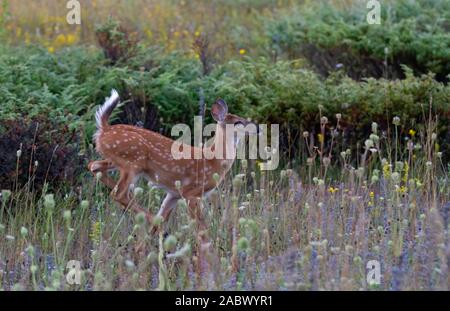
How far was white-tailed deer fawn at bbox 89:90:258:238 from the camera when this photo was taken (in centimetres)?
715

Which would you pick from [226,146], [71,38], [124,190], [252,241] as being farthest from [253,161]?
[71,38]

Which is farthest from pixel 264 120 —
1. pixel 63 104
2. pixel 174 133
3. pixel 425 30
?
pixel 425 30

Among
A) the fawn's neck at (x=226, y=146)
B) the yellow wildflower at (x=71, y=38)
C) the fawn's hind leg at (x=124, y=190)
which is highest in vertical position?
the yellow wildflower at (x=71, y=38)

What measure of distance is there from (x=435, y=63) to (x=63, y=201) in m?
4.83

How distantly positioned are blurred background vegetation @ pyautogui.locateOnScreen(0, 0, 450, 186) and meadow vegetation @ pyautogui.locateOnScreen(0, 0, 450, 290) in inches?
0.8

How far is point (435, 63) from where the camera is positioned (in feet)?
35.0

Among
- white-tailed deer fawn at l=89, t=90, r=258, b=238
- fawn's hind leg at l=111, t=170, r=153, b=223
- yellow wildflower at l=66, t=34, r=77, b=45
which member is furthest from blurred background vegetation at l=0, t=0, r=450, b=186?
fawn's hind leg at l=111, t=170, r=153, b=223

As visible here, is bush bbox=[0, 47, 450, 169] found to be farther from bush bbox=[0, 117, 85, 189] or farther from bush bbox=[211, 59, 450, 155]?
bush bbox=[0, 117, 85, 189]

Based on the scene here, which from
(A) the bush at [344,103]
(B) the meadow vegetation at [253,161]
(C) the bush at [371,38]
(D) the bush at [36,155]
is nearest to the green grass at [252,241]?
(B) the meadow vegetation at [253,161]

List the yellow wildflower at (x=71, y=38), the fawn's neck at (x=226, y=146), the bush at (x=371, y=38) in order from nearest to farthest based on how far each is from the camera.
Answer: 1. the fawn's neck at (x=226, y=146)
2. the bush at (x=371, y=38)
3. the yellow wildflower at (x=71, y=38)

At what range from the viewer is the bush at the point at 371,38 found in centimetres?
1081

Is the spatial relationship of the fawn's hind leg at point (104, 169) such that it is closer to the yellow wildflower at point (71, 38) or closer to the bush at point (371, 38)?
the bush at point (371, 38)

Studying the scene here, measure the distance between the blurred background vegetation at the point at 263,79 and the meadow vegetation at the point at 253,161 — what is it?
0.8 inches
